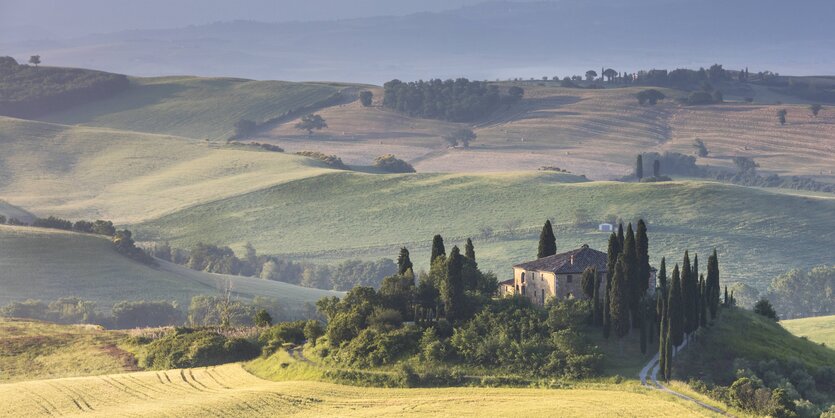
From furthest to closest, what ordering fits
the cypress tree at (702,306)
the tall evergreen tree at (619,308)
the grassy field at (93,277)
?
the grassy field at (93,277)
the cypress tree at (702,306)
the tall evergreen tree at (619,308)

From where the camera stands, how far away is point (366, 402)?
6931 cm

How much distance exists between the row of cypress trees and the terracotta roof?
13.5ft

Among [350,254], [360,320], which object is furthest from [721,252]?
[360,320]

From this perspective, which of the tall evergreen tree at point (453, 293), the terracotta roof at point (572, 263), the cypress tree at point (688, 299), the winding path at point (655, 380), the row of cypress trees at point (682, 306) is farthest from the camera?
the terracotta roof at point (572, 263)

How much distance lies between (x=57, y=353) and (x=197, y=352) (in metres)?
10.7

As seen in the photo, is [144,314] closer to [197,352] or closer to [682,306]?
[197,352]

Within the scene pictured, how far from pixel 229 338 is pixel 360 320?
956 centimetres

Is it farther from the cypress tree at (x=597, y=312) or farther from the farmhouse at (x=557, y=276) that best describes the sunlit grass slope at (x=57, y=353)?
the cypress tree at (x=597, y=312)

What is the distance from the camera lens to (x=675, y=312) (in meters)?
76.6

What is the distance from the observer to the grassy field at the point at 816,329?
11125 cm

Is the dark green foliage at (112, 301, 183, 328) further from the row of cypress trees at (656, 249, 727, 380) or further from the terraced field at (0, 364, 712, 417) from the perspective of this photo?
the row of cypress trees at (656, 249, 727, 380)

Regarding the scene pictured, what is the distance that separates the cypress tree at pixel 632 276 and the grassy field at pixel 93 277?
58.9 metres

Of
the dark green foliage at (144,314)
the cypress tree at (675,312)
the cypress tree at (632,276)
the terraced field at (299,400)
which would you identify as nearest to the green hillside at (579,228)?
the dark green foliage at (144,314)

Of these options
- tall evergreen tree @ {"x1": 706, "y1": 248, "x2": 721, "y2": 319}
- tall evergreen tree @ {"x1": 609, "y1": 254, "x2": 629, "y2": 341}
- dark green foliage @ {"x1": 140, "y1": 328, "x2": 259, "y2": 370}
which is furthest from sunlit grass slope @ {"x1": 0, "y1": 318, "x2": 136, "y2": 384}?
tall evergreen tree @ {"x1": 706, "y1": 248, "x2": 721, "y2": 319}
